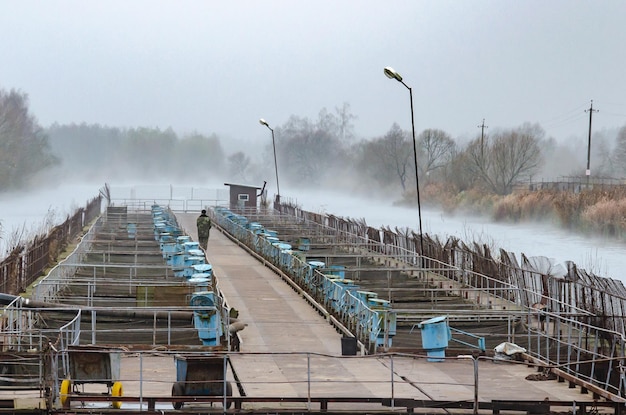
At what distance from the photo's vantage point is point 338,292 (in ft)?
99.4

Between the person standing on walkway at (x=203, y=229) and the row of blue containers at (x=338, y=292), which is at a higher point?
the person standing on walkway at (x=203, y=229)

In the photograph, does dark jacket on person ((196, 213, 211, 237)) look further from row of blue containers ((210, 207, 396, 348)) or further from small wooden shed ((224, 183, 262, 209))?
small wooden shed ((224, 183, 262, 209))

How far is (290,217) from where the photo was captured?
8256cm

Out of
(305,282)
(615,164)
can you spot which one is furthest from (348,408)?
(615,164)

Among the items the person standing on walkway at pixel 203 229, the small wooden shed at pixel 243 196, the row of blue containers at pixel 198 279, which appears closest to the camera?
the row of blue containers at pixel 198 279

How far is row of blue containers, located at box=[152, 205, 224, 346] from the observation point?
82.8 ft

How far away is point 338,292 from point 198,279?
3.93 m

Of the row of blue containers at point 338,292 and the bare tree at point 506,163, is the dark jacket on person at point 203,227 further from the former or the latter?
the bare tree at point 506,163

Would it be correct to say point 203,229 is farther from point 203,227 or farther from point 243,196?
point 243,196

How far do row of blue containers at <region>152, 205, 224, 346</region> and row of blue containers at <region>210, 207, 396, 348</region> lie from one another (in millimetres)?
3360

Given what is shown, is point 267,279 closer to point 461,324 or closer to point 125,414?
point 461,324

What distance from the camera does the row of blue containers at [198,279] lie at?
2525 centimetres

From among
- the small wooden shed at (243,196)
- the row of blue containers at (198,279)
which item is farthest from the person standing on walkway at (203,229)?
the small wooden shed at (243,196)

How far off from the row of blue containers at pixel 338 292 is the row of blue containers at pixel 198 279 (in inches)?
132
